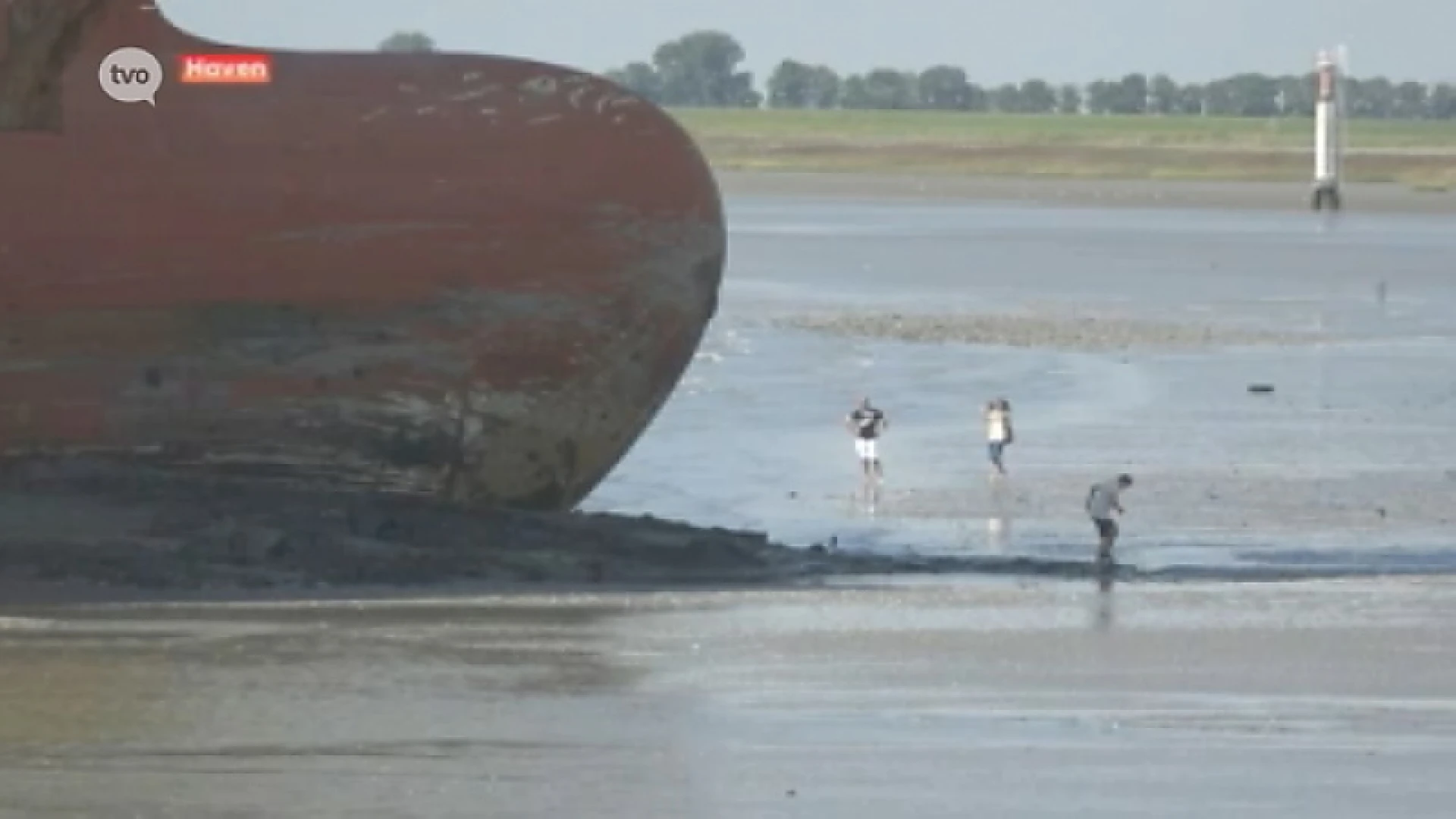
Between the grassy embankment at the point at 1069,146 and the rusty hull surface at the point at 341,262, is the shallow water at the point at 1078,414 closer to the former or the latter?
the rusty hull surface at the point at 341,262

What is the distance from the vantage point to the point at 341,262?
2166 centimetres

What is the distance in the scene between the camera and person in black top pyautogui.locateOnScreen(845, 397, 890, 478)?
27703 mm

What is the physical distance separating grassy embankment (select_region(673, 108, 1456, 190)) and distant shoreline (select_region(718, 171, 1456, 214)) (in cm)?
358

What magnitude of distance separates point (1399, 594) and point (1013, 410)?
1336cm

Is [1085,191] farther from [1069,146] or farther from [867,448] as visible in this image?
[867,448]

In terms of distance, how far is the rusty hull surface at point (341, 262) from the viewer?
21188mm

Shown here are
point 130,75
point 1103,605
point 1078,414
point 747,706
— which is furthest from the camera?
point 1078,414

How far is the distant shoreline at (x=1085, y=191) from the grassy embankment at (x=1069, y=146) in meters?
3.58

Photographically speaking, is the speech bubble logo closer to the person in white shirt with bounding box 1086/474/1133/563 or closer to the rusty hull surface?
the rusty hull surface

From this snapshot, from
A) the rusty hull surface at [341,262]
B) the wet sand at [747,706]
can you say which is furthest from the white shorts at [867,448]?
the wet sand at [747,706]

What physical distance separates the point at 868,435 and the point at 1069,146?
126268 mm

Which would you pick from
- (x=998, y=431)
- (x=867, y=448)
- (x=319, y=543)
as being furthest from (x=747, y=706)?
(x=998, y=431)

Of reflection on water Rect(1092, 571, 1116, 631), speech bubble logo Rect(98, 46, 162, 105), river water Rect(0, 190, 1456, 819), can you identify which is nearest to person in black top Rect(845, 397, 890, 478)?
river water Rect(0, 190, 1456, 819)

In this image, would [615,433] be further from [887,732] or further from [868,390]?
[868,390]
